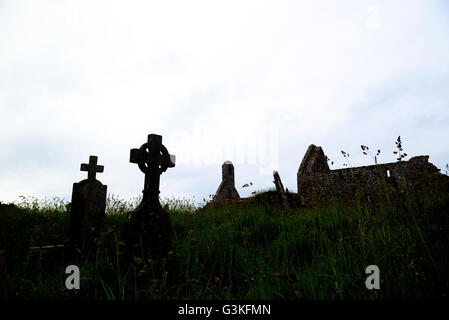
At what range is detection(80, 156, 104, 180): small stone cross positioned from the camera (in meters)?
5.67

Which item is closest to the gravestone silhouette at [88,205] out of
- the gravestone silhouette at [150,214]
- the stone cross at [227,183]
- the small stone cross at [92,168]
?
the small stone cross at [92,168]

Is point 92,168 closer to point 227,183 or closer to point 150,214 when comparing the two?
point 150,214

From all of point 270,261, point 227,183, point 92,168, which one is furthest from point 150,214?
point 227,183

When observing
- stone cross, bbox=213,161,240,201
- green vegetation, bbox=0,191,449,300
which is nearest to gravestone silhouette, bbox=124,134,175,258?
green vegetation, bbox=0,191,449,300

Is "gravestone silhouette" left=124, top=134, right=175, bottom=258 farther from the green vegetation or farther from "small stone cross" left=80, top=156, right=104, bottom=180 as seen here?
"small stone cross" left=80, top=156, right=104, bottom=180

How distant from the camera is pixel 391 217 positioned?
3721mm

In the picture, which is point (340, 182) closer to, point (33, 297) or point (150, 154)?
point (150, 154)

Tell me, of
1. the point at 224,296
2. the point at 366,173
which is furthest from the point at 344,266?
the point at 366,173

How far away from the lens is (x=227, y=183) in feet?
55.2

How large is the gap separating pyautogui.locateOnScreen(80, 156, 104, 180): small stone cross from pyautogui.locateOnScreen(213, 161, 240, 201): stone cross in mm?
10964

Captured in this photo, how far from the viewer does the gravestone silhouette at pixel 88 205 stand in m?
5.12

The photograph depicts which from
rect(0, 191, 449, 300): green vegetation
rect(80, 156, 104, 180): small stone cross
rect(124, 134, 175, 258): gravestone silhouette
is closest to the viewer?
rect(0, 191, 449, 300): green vegetation

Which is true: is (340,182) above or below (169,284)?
above
